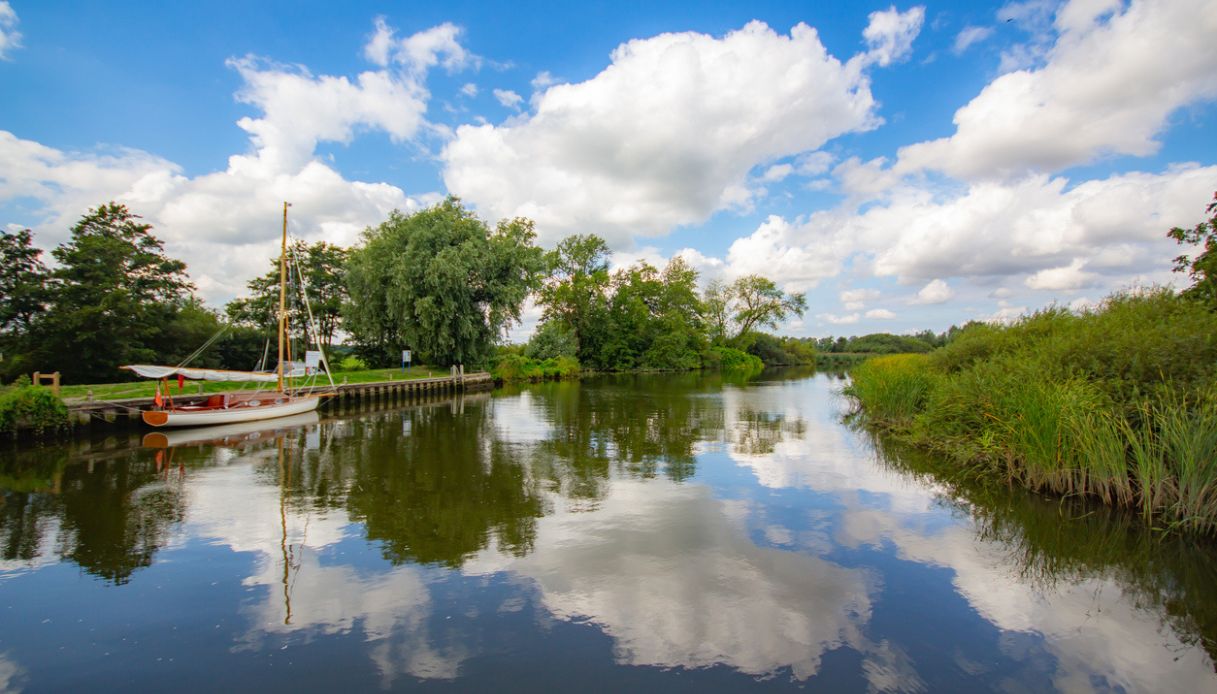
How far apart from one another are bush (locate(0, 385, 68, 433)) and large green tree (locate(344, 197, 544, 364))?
17.7 metres

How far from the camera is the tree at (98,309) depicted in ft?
75.2

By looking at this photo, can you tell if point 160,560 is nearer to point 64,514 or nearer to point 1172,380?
point 64,514

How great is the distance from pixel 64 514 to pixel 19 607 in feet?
12.8

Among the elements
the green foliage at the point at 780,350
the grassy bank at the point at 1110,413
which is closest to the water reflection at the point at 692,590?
the grassy bank at the point at 1110,413

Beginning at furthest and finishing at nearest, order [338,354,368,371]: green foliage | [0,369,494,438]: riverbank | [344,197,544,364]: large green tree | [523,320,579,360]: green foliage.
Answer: [523,320,579,360]: green foliage < [338,354,368,371]: green foliage < [344,197,544,364]: large green tree < [0,369,494,438]: riverbank

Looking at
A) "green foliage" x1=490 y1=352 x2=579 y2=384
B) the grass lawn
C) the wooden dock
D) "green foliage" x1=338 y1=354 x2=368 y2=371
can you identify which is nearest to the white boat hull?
the wooden dock

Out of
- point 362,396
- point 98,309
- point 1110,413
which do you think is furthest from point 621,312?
point 1110,413

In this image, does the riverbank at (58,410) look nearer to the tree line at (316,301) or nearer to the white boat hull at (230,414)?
the white boat hull at (230,414)

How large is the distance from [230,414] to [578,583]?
1656cm

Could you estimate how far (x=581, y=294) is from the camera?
186 ft

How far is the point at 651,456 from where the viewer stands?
44.0 feet

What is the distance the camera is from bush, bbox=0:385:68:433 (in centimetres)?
1362

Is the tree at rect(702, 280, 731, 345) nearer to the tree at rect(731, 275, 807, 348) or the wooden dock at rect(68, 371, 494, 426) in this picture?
the tree at rect(731, 275, 807, 348)

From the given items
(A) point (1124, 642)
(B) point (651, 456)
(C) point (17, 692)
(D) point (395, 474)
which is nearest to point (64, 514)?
(D) point (395, 474)
